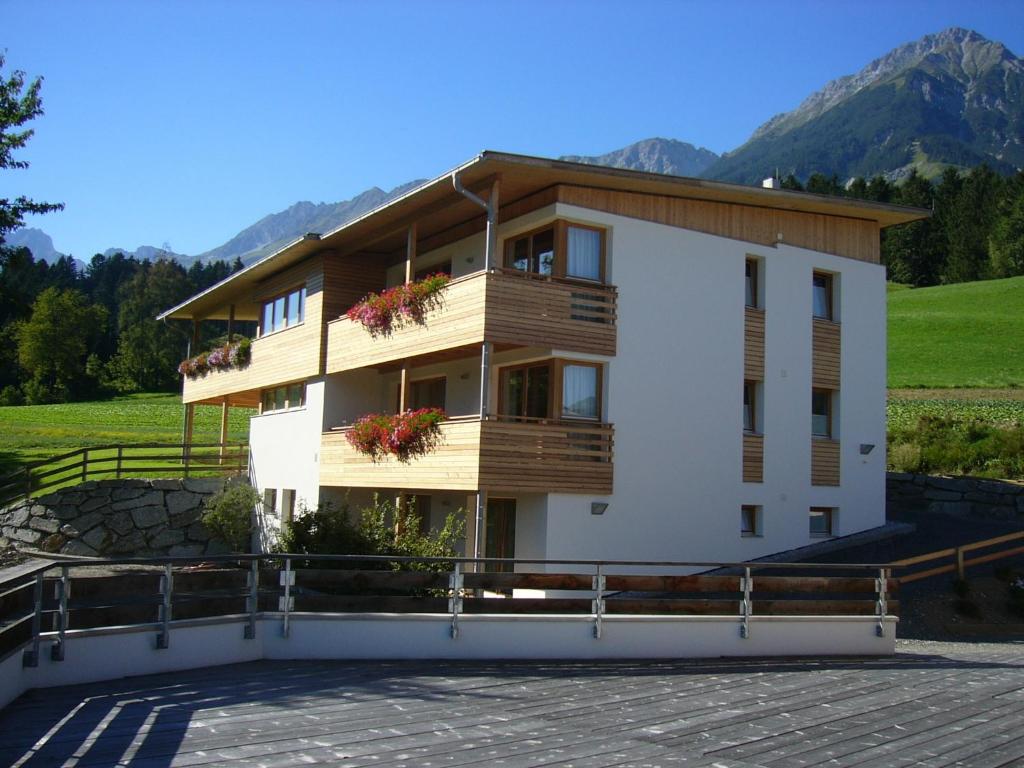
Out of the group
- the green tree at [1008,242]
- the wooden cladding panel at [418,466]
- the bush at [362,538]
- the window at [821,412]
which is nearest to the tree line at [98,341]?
the wooden cladding panel at [418,466]

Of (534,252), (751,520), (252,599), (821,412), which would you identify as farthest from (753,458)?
(252,599)

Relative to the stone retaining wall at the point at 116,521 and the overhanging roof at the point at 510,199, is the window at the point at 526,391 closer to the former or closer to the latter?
the overhanging roof at the point at 510,199

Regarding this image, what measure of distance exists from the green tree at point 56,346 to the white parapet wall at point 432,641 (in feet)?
262

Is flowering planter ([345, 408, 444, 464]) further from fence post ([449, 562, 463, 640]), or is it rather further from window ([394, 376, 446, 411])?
fence post ([449, 562, 463, 640])

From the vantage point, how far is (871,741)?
28.6 feet

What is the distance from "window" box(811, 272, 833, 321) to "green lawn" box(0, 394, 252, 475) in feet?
105

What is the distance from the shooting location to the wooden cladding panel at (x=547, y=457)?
19078 mm

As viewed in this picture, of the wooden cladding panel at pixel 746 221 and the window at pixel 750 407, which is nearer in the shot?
the wooden cladding panel at pixel 746 221

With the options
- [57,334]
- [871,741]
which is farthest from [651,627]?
[57,334]

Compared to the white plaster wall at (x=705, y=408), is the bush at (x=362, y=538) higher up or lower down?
lower down

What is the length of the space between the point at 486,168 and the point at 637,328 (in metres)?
4.50

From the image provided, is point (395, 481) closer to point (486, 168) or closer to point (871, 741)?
point (486, 168)

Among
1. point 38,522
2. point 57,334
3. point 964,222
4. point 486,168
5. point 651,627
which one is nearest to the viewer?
point 651,627

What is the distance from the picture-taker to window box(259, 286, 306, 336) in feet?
96.2
